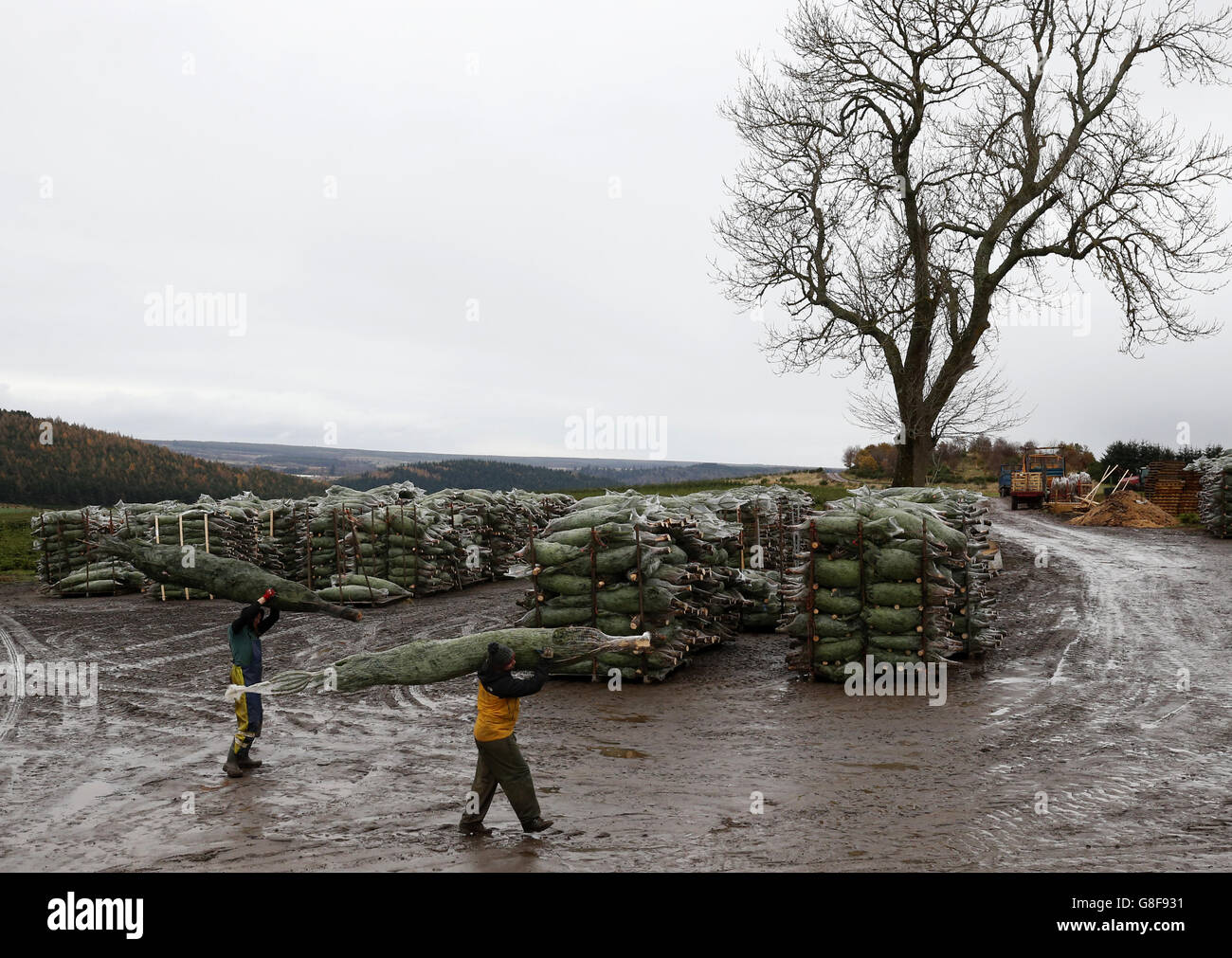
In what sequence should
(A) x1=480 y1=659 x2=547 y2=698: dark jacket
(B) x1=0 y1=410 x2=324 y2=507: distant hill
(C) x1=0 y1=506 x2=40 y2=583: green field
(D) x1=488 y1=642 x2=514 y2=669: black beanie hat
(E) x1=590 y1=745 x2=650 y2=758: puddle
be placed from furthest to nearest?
(B) x1=0 y1=410 x2=324 y2=507: distant hill
(C) x1=0 y1=506 x2=40 y2=583: green field
(E) x1=590 y1=745 x2=650 y2=758: puddle
(D) x1=488 y1=642 x2=514 y2=669: black beanie hat
(A) x1=480 y1=659 x2=547 y2=698: dark jacket

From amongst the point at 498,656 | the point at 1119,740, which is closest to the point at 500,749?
the point at 498,656

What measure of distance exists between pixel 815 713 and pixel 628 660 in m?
2.90

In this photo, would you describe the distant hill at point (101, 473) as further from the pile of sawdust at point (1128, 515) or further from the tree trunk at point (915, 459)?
the pile of sawdust at point (1128, 515)

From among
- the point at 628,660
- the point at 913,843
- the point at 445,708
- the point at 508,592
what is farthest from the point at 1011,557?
the point at 913,843

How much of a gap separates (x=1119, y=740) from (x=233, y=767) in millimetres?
8883

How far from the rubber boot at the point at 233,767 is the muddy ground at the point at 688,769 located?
0.13 metres

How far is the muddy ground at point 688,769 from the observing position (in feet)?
21.6

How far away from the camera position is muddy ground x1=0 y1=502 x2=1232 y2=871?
6582 millimetres

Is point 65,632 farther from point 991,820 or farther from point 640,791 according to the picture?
point 991,820

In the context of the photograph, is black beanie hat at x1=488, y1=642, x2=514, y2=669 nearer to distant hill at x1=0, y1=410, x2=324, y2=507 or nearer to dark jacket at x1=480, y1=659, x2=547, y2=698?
dark jacket at x1=480, y1=659, x2=547, y2=698

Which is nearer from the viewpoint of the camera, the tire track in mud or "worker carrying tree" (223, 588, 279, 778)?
the tire track in mud

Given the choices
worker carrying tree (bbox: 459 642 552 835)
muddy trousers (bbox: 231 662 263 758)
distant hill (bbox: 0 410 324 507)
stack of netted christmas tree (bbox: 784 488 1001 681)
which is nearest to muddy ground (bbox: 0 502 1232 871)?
worker carrying tree (bbox: 459 642 552 835)

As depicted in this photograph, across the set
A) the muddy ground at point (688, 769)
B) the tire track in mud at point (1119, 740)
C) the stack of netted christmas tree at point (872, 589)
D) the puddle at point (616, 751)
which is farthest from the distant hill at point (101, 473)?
the puddle at point (616, 751)

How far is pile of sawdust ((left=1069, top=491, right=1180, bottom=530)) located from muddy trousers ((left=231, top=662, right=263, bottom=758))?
33.8 meters
